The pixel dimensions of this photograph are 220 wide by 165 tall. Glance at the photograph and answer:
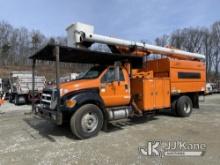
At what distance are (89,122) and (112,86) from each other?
1477mm

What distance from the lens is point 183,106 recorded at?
9.82 m

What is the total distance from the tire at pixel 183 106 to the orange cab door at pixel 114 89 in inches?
122

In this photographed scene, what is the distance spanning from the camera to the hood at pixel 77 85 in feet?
20.6

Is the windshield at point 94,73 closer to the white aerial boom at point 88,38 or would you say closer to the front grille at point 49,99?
the white aerial boom at point 88,38

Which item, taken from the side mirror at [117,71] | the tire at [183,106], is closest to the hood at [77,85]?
the side mirror at [117,71]

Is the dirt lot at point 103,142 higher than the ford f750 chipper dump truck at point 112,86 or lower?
lower

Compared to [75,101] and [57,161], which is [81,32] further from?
[57,161]

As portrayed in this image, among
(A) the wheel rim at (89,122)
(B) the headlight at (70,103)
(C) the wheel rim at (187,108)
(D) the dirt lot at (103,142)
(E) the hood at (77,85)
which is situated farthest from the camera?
(C) the wheel rim at (187,108)

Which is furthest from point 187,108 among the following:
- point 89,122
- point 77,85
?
point 77,85

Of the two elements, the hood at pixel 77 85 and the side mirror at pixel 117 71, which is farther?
the side mirror at pixel 117 71

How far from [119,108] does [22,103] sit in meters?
11.4

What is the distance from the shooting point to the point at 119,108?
752 cm

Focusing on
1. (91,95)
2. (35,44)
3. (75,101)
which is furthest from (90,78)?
(35,44)

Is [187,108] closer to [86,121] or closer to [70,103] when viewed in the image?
[86,121]
